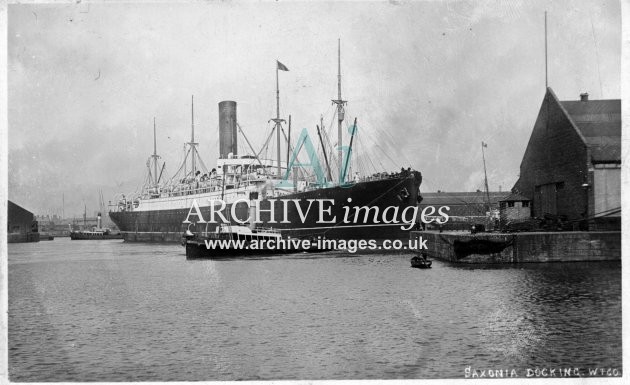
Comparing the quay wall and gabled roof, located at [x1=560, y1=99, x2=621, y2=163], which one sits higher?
gabled roof, located at [x1=560, y1=99, x2=621, y2=163]

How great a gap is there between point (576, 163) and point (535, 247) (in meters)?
5.13

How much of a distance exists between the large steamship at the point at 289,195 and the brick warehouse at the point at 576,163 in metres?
9.84

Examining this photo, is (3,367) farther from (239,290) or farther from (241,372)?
(239,290)

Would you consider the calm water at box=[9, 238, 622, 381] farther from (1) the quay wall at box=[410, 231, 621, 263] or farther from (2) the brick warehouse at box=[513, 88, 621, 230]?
(2) the brick warehouse at box=[513, 88, 621, 230]

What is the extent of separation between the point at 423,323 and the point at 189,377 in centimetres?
738

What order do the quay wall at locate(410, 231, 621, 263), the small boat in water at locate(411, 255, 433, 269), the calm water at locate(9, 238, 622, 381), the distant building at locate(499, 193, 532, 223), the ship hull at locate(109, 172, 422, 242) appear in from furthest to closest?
the ship hull at locate(109, 172, 422, 242) < the distant building at locate(499, 193, 532, 223) < the small boat in water at locate(411, 255, 433, 269) < the quay wall at locate(410, 231, 621, 263) < the calm water at locate(9, 238, 622, 381)

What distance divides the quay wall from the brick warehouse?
34.9 inches

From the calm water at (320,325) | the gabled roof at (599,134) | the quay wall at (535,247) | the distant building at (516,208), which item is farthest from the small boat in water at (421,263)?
the gabled roof at (599,134)

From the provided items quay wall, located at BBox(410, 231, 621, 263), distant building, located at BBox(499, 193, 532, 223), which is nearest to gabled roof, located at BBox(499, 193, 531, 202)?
distant building, located at BBox(499, 193, 532, 223)

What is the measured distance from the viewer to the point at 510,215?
124 ft

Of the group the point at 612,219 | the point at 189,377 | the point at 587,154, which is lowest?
the point at 189,377

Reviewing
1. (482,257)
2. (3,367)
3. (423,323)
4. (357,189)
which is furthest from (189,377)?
(357,189)

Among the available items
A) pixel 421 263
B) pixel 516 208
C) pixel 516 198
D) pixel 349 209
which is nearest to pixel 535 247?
pixel 421 263

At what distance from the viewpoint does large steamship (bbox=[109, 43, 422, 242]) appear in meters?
42.4
